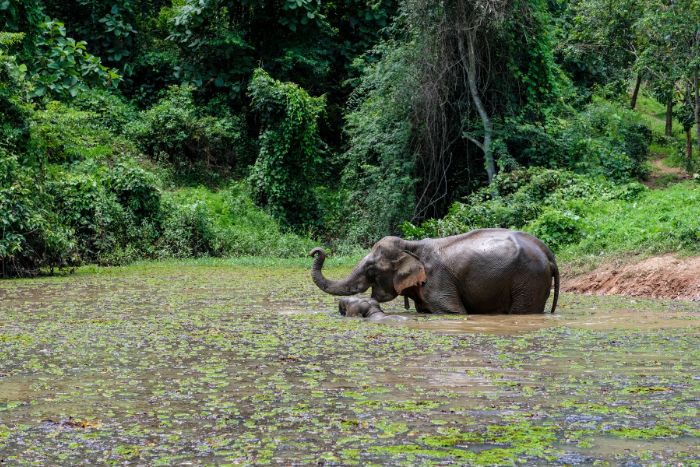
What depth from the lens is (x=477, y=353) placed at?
7.87m

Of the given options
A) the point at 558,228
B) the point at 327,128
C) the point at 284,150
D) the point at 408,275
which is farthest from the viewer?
the point at 327,128

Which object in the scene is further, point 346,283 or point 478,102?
point 478,102

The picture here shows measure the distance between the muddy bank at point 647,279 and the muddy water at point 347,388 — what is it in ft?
5.36

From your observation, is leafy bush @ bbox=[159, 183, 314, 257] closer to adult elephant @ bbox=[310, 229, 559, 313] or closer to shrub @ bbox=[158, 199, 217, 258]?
shrub @ bbox=[158, 199, 217, 258]

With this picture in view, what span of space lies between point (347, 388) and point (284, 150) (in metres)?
19.6

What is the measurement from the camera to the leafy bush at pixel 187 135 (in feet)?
84.8

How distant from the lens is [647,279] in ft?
44.2

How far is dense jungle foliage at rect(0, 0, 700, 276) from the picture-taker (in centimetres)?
1762

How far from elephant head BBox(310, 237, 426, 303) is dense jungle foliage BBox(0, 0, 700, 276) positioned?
4.74 m

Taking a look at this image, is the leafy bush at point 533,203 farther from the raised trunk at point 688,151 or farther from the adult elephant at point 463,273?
the raised trunk at point 688,151

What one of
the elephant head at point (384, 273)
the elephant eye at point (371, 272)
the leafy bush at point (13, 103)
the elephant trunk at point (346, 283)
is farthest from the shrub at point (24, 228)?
the elephant eye at point (371, 272)

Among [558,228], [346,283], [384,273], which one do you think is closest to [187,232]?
→ [558,228]

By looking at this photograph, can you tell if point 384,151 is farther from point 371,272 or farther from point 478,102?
point 371,272

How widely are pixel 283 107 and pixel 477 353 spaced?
18731mm
